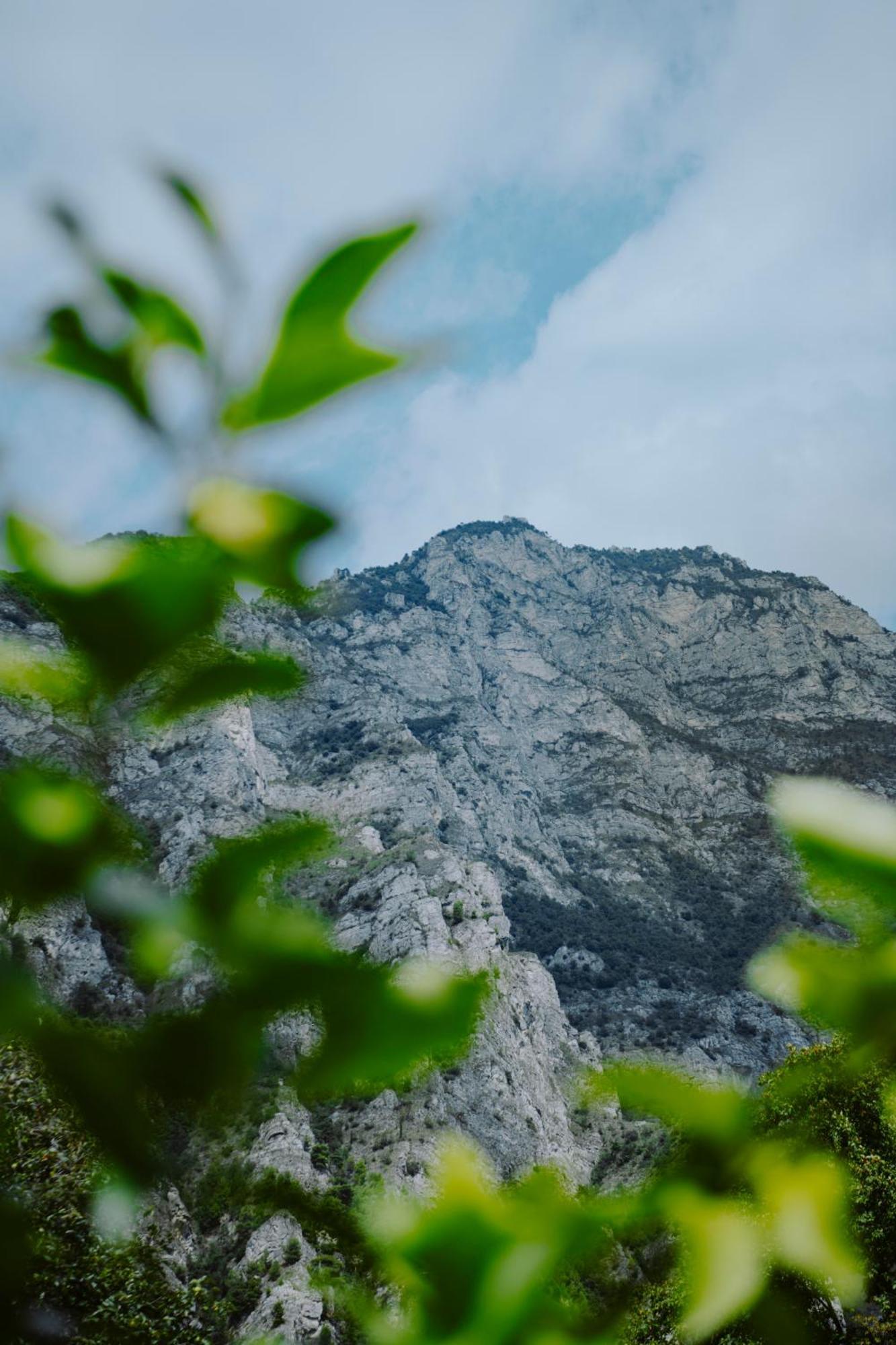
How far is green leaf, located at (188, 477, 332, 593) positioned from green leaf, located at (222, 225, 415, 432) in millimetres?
67

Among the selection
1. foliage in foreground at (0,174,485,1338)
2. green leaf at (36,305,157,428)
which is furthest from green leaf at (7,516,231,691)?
green leaf at (36,305,157,428)

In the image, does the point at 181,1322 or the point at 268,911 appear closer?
the point at 268,911

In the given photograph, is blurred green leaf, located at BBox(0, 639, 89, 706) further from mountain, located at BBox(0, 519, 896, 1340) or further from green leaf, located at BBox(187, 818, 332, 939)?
mountain, located at BBox(0, 519, 896, 1340)

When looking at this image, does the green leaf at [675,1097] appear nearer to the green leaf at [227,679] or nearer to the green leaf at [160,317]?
the green leaf at [227,679]

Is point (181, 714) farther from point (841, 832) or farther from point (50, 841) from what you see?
point (841, 832)

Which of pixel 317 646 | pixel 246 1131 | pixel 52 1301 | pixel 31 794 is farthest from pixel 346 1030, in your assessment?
pixel 317 646

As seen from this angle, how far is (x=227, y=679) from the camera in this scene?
29.4 inches

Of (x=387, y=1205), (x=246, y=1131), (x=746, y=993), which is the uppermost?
(x=746, y=993)

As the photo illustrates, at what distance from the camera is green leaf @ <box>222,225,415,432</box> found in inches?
23.3

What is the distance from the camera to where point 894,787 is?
2473 inches

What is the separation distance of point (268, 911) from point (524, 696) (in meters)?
73.1

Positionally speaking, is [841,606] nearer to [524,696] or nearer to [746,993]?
[524,696]

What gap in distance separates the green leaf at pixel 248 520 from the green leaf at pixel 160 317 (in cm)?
13

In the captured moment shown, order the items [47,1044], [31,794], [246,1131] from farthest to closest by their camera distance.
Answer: [246,1131], [31,794], [47,1044]
